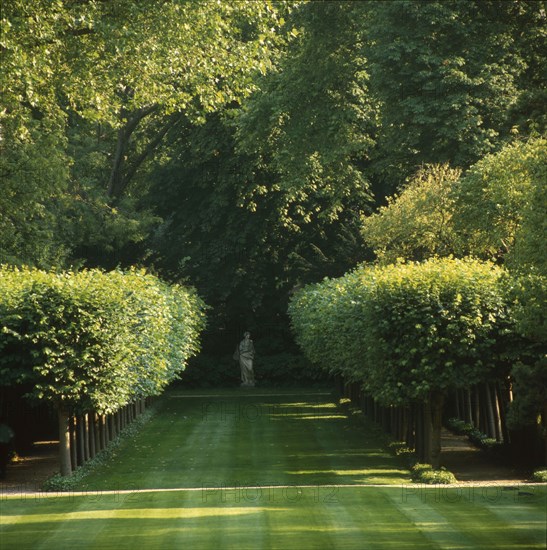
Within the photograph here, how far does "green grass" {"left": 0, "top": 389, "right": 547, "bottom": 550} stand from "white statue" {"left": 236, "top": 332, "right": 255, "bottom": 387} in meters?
19.6

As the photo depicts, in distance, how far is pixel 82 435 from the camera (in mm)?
24969

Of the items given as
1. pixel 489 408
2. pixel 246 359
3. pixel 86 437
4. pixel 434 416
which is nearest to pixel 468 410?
pixel 489 408

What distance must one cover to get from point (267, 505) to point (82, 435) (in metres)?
8.75

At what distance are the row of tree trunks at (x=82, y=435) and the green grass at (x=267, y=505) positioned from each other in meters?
0.55

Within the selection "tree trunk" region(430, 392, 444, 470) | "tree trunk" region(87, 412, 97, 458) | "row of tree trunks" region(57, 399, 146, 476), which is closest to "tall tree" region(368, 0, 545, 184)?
"row of tree trunks" region(57, 399, 146, 476)

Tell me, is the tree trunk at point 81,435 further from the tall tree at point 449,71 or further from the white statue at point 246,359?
Answer: the white statue at point 246,359

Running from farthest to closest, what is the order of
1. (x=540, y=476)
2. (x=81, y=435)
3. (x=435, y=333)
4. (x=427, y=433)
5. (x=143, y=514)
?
(x=81, y=435)
(x=427, y=433)
(x=435, y=333)
(x=540, y=476)
(x=143, y=514)

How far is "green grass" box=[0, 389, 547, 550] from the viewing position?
46.7 ft

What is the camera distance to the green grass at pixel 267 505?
46.7 feet

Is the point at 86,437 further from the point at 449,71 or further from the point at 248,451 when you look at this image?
the point at 449,71

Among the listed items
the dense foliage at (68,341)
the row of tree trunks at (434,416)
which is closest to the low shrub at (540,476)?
the row of tree trunks at (434,416)

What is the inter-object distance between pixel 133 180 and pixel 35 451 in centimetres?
3271

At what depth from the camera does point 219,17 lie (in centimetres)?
2500

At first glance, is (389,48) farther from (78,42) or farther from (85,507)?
(85,507)
